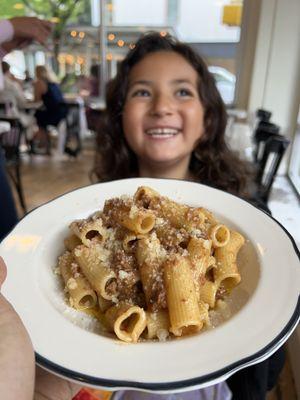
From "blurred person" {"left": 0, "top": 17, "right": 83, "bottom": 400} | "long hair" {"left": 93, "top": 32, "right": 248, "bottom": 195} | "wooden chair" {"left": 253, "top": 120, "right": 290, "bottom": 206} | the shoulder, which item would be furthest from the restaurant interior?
"blurred person" {"left": 0, "top": 17, "right": 83, "bottom": 400}

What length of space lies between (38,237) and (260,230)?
18.7 inches

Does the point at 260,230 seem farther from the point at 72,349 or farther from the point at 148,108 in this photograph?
the point at 148,108

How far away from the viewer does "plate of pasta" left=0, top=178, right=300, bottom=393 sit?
1.59 ft

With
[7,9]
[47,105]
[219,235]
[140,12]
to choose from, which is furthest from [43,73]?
[219,235]

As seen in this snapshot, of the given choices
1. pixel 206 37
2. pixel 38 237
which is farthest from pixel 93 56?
pixel 38 237

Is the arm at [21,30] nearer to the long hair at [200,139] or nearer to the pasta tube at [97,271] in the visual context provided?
the long hair at [200,139]

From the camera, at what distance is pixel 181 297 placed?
60cm

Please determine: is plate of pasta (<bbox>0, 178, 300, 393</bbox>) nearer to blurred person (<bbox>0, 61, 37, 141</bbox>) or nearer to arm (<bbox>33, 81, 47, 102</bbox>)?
blurred person (<bbox>0, 61, 37, 141</bbox>)

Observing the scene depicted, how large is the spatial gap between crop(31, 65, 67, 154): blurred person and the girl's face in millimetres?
4787

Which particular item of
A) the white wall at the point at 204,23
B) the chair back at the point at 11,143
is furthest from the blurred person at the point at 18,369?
the white wall at the point at 204,23

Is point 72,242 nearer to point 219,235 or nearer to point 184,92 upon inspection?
point 219,235

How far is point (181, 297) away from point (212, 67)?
4.87 feet

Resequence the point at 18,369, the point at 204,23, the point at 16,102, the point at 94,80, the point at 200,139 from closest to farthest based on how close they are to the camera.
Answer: the point at 18,369, the point at 200,139, the point at 204,23, the point at 16,102, the point at 94,80

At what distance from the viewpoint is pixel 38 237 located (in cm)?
73
